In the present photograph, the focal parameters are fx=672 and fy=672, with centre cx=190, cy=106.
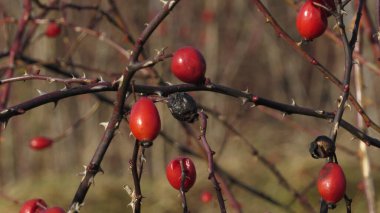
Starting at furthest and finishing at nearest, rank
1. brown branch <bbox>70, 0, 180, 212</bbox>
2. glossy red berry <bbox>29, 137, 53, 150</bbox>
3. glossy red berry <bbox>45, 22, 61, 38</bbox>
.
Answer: glossy red berry <bbox>45, 22, 61, 38</bbox>
glossy red berry <bbox>29, 137, 53, 150</bbox>
brown branch <bbox>70, 0, 180, 212</bbox>

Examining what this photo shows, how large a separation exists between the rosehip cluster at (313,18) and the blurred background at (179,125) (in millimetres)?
3857

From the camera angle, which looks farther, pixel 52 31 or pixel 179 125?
pixel 179 125

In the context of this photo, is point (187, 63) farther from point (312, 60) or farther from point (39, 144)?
point (39, 144)

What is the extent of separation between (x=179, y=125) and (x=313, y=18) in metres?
4.59

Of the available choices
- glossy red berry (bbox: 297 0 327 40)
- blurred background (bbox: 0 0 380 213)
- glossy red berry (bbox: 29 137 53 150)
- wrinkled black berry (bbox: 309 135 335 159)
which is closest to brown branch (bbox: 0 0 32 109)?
glossy red berry (bbox: 29 137 53 150)

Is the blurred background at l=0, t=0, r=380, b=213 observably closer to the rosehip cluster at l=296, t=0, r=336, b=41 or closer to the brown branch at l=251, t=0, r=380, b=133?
the brown branch at l=251, t=0, r=380, b=133

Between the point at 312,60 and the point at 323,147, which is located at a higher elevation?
the point at 312,60

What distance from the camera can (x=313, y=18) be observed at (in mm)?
1172

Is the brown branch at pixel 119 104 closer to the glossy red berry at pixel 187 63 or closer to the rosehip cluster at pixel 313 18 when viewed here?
the glossy red berry at pixel 187 63

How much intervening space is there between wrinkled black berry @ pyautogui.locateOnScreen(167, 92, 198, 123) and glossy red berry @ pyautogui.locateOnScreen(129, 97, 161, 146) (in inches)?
1.9

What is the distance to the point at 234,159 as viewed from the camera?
7387 mm

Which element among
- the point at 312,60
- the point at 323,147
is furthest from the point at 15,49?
the point at 323,147

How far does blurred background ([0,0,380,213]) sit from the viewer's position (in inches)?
222

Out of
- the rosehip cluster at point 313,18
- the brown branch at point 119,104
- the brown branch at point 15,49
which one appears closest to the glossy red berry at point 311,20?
the rosehip cluster at point 313,18
